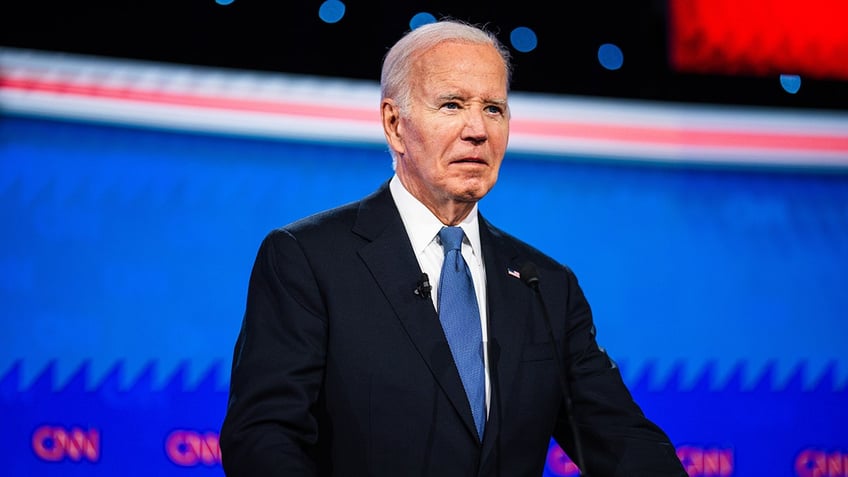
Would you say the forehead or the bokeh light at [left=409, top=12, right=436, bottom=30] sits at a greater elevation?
the bokeh light at [left=409, top=12, right=436, bottom=30]

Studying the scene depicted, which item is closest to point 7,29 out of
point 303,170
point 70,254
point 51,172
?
point 51,172

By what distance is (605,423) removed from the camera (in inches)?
66.3

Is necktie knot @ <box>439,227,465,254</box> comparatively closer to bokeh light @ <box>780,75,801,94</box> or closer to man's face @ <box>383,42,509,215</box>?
man's face @ <box>383,42,509,215</box>

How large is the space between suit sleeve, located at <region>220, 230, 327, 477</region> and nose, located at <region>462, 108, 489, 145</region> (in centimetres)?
37

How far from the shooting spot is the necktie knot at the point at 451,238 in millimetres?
1688

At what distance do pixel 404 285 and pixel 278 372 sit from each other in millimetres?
279

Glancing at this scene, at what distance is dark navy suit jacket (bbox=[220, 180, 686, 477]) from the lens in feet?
4.81

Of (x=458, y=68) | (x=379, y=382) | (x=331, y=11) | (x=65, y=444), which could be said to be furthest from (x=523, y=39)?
(x=65, y=444)

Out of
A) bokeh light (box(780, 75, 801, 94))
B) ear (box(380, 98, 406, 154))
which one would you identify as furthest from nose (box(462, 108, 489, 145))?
bokeh light (box(780, 75, 801, 94))

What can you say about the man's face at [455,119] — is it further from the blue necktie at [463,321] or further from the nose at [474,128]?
the blue necktie at [463,321]

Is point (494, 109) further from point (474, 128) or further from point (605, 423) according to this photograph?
point (605, 423)

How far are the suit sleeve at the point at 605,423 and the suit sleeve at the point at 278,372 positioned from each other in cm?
51

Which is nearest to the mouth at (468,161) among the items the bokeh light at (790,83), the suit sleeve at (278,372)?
the suit sleeve at (278,372)

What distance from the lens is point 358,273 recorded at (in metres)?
1.62
